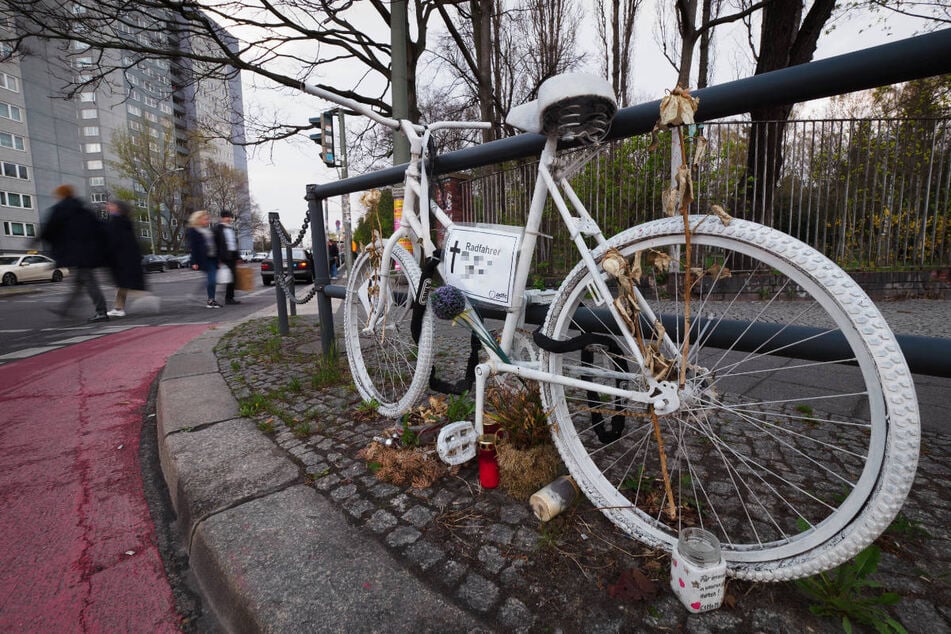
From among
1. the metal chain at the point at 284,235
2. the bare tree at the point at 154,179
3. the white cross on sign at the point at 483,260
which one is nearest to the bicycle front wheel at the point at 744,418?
the white cross on sign at the point at 483,260

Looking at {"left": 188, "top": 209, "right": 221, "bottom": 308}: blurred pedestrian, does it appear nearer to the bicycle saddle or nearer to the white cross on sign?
the white cross on sign

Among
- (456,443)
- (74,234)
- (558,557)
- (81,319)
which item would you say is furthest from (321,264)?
(81,319)

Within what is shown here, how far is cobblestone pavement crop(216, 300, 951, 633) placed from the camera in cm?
→ 116

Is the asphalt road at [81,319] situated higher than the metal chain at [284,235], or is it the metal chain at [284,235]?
the metal chain at [284,235]

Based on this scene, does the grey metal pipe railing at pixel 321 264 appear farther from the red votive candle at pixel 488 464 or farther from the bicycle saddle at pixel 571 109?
the bicycle saddle at pixel 571 109

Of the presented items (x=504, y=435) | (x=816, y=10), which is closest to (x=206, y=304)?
(x=504, y=435)

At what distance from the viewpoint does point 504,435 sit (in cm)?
193

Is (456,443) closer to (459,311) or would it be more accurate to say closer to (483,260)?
(459,311)

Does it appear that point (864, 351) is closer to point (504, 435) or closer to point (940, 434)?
point (504, 435)

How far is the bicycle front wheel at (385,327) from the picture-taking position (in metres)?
2.58

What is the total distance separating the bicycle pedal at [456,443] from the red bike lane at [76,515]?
102 centimetres

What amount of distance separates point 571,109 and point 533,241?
497mm

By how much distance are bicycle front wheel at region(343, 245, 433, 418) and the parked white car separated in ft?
80.1

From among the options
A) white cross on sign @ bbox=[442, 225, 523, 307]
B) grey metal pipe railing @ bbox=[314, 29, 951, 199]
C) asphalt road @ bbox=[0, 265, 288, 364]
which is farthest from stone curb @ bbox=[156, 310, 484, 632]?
asphalt road @ bbox=[0, 265, 288, 364]
